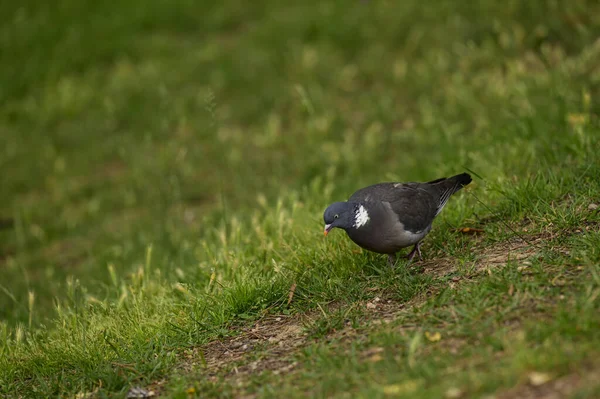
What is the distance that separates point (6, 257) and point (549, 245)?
5.72 metres

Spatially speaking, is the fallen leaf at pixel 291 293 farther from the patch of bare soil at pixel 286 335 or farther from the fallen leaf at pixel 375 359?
the fallen leaf at pixel 375 359

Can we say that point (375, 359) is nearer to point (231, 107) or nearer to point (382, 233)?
point (382, 233)

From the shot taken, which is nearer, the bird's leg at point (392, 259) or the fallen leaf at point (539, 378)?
the fallen leaf at point (539, 378)

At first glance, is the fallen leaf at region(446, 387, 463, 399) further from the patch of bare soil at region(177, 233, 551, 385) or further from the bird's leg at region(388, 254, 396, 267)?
the bird's leg at region(388, 254, 396, 267)

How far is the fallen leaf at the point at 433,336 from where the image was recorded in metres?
3.57

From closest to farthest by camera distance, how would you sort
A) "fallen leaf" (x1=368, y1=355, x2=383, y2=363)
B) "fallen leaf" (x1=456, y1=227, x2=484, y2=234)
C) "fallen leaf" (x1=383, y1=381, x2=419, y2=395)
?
"fallen leaf" (x1=383, y1=381, x2=419, y2=395) → "fallen leaf" (x1=368, y1=355, x2=383, y2=363) → "fallen leaf" (x1=456, y1=227, x2=484, y2=234)

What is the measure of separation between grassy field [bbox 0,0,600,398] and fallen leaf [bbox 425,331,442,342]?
0.04 meters

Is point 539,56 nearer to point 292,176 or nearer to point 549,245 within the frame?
point 292,176

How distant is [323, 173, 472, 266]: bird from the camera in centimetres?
451

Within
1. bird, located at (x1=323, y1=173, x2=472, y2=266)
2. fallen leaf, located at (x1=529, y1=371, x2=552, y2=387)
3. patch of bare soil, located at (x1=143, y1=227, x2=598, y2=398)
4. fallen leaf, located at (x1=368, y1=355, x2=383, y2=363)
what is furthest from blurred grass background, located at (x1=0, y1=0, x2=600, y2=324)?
fallen leaf, located at (x1=529, y1=371, x2=552, y2=387)

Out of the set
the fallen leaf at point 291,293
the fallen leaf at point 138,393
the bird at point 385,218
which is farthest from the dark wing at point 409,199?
the fallen leaf at point 138,393

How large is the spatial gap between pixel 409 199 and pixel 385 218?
0.30 m

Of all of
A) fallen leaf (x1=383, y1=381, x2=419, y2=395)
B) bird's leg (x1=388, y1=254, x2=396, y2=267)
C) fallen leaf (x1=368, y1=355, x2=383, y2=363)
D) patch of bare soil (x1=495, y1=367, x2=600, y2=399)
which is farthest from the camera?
bird's leg (x1=388, y1=254, x2=396, y2=267)

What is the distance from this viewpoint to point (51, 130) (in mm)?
9961
